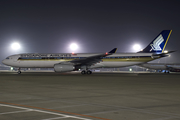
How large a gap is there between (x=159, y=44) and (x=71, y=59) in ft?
52.1

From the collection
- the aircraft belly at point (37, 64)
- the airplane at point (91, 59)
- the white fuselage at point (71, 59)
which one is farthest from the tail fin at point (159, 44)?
the aircraft belly at point (37, 64)

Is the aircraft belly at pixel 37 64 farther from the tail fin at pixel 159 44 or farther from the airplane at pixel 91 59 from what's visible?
the tail fin at pixel 159 44

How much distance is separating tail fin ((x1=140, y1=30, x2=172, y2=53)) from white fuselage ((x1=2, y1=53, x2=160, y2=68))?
2873 millimetres

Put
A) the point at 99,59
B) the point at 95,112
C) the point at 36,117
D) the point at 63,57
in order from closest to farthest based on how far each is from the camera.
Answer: the point at 36,117, the point at 95,112, the point at 99,59, the point at 63,57

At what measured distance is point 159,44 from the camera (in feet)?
130

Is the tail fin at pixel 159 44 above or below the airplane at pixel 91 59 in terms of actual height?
above

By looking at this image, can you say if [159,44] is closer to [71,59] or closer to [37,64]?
[71,59]

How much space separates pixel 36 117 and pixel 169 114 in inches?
155

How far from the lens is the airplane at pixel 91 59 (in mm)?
35812

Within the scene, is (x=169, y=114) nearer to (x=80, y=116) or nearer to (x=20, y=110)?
(x=80, y=116)

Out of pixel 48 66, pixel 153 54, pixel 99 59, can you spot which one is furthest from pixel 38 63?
pixel 153 54

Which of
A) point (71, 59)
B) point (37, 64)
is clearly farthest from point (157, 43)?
point (37, 64)

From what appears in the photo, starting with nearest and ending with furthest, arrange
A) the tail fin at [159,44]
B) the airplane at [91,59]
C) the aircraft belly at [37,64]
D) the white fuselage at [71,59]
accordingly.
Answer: the airplane at [91,59]
the white fuselage at [71,59]
the aircraft belly at [37,64]
the tail fin at [159,44]

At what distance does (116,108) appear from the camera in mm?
7645
